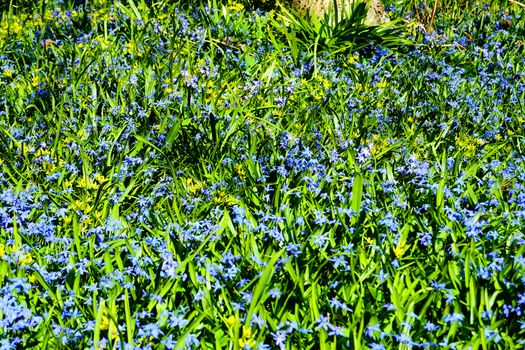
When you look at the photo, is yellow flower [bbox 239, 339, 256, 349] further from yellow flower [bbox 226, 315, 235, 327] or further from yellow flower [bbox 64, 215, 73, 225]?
yellow flower [bbox 64, 215, 73, 225]

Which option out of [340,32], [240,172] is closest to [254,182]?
[240,172]

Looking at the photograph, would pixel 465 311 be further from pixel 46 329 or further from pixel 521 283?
pixel 46 329

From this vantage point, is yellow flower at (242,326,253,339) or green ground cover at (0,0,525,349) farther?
green ground cover at (0,0,525,349)

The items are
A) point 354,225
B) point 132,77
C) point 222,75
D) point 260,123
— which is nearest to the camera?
point 354,225

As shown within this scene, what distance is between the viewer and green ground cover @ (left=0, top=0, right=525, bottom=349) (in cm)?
270

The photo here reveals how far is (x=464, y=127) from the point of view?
4.29 m

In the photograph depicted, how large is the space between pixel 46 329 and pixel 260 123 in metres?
1.99

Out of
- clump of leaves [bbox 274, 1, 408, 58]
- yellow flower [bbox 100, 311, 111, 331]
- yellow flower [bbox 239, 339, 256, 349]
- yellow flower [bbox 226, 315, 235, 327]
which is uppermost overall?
clump of leaves [bbox 274, 1, 408, 58]

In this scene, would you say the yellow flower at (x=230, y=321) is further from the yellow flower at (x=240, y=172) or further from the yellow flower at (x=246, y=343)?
the yellow flower at (x=240, y=172)

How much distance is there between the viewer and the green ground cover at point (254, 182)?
8.87 ft

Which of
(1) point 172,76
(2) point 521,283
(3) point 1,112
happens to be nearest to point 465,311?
(2) point 521,283

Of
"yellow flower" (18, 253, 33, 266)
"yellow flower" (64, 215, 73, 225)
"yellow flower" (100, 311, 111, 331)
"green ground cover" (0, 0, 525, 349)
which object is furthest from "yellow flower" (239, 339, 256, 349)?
"yellow flower" (64, 215, 73, 225)

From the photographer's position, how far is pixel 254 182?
12.0ft

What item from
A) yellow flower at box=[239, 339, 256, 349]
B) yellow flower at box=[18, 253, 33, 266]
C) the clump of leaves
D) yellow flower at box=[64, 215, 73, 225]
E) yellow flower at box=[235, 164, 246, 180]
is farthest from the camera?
the clump of leaves
